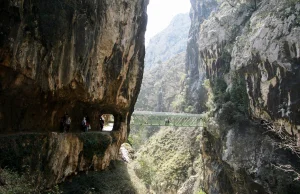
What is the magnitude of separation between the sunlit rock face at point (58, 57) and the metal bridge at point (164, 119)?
15.0 m

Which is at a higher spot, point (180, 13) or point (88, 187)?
point (180, 13)

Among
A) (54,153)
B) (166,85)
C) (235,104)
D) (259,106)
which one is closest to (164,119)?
(235,104)

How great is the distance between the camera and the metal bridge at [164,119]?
3494cm

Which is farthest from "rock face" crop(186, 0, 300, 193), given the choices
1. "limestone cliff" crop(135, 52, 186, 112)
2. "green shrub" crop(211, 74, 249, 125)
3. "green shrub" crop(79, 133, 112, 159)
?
"limestone cliff" crop(135, 52, 186, 112)

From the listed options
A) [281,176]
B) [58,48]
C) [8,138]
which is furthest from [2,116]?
[281,176]

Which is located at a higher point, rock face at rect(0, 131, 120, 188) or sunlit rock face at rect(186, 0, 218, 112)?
sunlit rock face at rect(186, 0, 218, 112)

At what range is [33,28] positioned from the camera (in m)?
12.6

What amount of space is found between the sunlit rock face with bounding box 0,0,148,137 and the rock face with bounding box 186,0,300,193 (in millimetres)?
9707

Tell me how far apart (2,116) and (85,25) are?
5.37 metres

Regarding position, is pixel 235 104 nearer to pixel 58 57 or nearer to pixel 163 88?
pixel 58 57

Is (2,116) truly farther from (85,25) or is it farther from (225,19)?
(225,19)

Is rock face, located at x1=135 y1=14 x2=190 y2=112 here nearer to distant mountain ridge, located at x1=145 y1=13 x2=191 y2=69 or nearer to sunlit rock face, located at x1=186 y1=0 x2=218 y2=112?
distant mountain ridge, located at x1=145 y1=13 x2=191 y2=69

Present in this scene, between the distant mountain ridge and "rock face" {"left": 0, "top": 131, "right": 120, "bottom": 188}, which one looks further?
the distant mountain ridge

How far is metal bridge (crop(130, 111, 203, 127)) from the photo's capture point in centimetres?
3494
